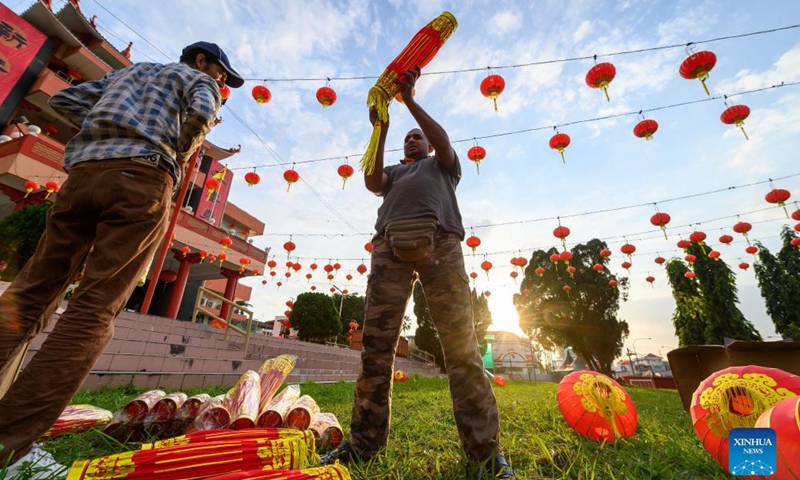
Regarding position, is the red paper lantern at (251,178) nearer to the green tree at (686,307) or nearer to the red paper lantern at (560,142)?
the red paper lantern at (560,142)

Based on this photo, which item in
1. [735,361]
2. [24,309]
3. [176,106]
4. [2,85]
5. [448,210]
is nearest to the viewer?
[24,309]

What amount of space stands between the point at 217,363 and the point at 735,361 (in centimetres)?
752

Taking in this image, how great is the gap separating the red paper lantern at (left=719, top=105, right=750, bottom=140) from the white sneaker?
1027 cm

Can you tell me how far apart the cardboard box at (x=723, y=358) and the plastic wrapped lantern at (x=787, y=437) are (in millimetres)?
2186

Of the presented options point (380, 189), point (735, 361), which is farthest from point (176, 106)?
point (735, 361)

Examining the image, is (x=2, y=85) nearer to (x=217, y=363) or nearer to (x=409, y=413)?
(x=217, y=363)

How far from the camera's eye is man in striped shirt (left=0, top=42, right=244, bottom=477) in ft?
3.62

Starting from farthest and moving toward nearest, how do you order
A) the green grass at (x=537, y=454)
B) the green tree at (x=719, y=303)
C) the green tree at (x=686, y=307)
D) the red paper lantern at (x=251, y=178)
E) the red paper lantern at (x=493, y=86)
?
the green tree at (x=686, y=307) → the green tree at (x=719, y=303) → the red paper lantern at (x=251, y=178) → the red paper lantern at (x=493, y=86) → the green grass at (x=537, y=454)

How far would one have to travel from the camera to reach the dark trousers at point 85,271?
116 centimetres

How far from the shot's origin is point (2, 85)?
35.8ft

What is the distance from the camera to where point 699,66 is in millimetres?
5590

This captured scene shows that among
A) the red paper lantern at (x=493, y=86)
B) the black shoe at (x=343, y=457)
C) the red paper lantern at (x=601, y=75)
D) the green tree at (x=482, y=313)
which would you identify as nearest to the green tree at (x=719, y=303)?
the green tree at (x=482, y=313)

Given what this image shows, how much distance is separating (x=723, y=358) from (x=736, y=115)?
22.2 feet

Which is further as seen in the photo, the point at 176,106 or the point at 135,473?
the point at 176,106
